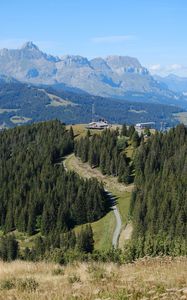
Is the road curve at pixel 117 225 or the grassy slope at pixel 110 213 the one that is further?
the grassy slope at pixel 110 213

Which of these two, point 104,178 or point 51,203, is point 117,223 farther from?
point 104,178

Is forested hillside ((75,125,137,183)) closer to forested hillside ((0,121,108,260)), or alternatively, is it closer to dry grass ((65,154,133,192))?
dry grass ((65,154,133,192))

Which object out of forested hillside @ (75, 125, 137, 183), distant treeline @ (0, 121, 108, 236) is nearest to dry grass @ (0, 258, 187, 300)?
distant treeline @ (0, 121, 108, 236)

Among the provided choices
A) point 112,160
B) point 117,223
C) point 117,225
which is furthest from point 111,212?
point 112,160

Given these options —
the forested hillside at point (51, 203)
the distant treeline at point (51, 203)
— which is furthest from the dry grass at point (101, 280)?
the distant treeline at point (51, 203)

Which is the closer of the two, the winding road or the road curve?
the road curve

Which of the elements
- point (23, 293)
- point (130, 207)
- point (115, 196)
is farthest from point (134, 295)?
point (115, 196)

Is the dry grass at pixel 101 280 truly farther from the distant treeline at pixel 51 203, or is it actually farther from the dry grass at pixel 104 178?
the dry grass at pixel 104 178

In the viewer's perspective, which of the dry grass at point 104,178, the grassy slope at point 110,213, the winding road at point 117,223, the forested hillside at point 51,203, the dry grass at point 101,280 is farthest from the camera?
the dry grass at point 104,178
